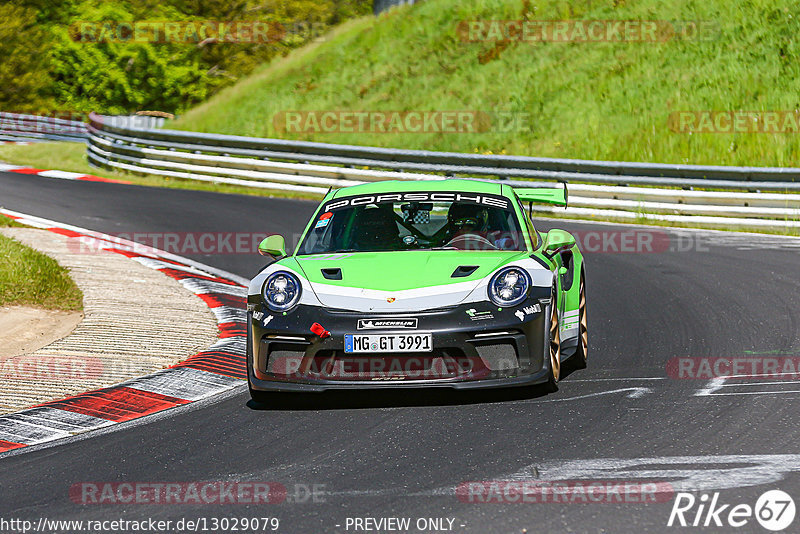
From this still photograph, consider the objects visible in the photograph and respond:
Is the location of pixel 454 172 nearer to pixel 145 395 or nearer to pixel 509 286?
pixel 145 395

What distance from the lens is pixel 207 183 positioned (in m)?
23.7

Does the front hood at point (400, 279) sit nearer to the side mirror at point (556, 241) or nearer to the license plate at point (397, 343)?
the license plate at point (397, 343)

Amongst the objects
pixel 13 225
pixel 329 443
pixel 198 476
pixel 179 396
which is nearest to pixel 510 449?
pixel 329 443

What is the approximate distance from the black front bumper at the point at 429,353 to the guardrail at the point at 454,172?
399 inches

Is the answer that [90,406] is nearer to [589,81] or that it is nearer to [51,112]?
[589,81]

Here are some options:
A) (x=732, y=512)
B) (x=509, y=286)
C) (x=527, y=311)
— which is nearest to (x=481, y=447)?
(x=527, y=311)

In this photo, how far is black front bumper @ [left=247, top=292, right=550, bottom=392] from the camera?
6.61 m

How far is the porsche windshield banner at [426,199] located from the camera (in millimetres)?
8102

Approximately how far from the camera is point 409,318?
6621mm

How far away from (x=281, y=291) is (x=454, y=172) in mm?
14290

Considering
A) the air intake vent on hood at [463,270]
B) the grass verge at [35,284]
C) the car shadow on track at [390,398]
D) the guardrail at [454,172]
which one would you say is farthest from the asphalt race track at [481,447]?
the guardrail at [454,172]

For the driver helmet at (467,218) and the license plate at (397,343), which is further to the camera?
the driver helmet at (467,218)

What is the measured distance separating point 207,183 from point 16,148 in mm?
9566

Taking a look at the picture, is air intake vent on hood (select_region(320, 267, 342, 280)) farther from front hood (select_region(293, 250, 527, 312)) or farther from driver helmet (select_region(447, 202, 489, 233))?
driver helmet (select_region(447, 202, 489, 233))
